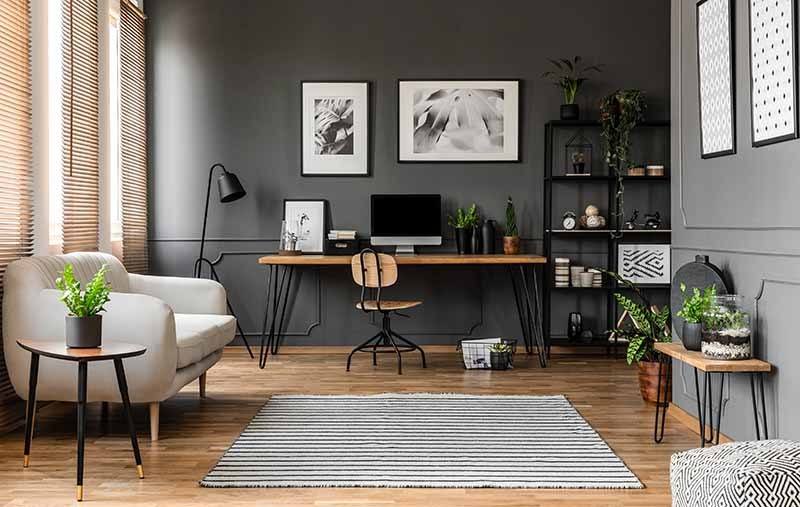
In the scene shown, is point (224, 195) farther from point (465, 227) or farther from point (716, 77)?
point (716, 77)

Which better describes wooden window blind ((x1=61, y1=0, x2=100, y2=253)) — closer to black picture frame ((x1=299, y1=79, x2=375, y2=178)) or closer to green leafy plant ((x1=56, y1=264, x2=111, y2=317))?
green leafy plant ((x1=56, y1=264, x2=111, y2=317))

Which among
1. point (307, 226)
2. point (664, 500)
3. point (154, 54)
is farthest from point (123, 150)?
point (664, 500)

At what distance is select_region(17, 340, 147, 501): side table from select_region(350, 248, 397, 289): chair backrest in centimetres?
253

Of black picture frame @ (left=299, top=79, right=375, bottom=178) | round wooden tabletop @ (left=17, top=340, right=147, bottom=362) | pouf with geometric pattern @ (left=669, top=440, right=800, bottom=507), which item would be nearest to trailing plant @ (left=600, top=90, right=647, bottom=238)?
black picture frame @ (left=299, top=79, right=375, bottom=178)

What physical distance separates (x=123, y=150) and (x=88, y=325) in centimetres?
315

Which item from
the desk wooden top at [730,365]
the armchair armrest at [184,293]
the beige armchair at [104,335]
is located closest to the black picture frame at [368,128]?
the armchair armrest at [184,293]

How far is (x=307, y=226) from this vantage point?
6.82 meters

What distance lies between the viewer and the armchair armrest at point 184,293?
5133 millimetres

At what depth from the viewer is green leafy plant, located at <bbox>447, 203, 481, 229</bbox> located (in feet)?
22.0

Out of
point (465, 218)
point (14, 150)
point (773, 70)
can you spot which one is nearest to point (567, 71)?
point (465, 218)

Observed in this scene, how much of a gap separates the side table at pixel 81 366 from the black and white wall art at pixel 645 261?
4386mm

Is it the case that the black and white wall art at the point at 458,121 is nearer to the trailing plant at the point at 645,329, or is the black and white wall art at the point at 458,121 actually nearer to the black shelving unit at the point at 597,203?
the black shelving unit at the point at 597,203

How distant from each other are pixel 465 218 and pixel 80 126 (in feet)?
9.69

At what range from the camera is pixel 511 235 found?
21.9ft
